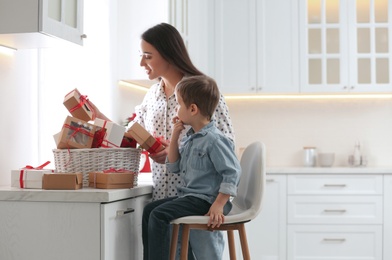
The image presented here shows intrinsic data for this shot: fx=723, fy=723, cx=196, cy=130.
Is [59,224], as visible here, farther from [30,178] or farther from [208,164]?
[208,164]

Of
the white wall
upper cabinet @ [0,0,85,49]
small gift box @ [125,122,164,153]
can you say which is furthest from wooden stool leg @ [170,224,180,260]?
the white wall

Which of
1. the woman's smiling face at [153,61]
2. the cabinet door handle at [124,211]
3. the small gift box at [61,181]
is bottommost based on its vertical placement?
the cabinet door handle at [124,211]

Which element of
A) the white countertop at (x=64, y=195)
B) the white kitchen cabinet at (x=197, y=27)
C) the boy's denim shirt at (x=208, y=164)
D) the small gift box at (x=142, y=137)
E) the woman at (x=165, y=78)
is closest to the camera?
the white countertop at (x=64, y=195)

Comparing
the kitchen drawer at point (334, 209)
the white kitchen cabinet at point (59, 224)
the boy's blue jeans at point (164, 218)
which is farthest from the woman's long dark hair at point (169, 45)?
the kitchen drawer at point (334, 209)

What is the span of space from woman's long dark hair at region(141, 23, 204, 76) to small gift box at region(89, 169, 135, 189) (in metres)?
0.55

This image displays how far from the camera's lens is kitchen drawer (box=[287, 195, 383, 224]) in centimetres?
501

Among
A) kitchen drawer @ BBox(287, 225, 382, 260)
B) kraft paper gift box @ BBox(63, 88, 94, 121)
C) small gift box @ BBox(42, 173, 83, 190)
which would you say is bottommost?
kitchen drawer @ BBox(287, 225, 382, 260)

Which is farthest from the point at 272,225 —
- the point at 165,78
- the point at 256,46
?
the point at 165,78

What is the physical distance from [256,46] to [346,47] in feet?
2.17

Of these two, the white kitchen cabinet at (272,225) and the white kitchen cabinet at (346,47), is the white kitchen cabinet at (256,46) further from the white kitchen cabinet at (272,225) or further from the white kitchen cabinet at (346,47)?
the white kitchen cabinet at (272,225)

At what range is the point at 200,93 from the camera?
2.66 metres

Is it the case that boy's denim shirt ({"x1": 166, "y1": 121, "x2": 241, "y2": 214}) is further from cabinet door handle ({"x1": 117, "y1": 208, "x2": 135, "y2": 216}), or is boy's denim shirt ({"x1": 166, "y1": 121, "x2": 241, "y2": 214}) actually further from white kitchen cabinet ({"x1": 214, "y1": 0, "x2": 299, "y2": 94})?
white kitchen cabinet ({"x1": 214, "y1": 0, "x2": 299, "y2": 94})

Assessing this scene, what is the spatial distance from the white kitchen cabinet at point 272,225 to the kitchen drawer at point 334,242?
0.22 ft

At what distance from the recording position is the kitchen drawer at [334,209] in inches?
197
